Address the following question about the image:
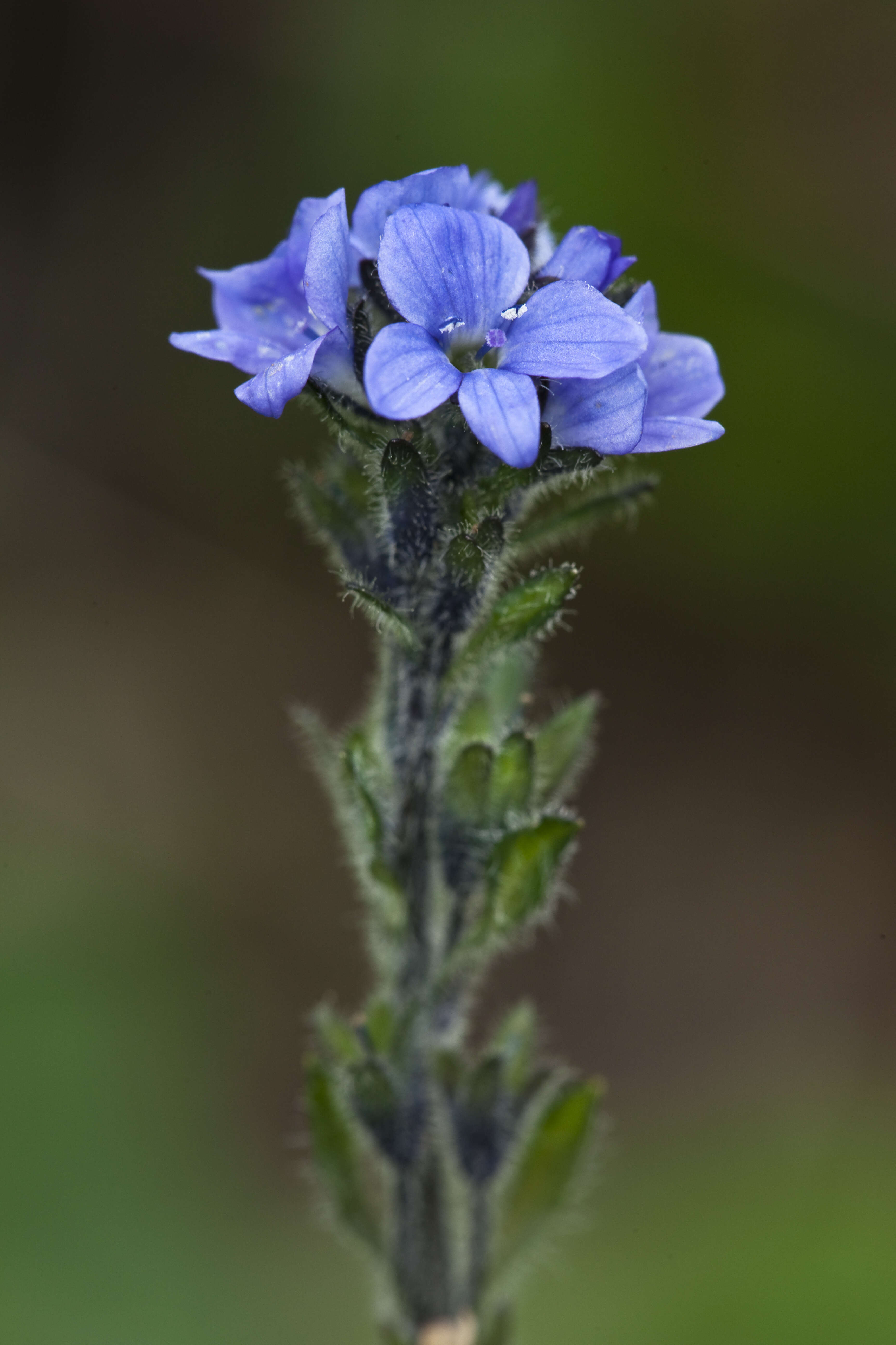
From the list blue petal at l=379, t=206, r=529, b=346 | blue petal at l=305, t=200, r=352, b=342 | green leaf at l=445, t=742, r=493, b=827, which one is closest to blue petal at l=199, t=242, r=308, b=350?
blue petal at l=305, t=200, r=352, b=342

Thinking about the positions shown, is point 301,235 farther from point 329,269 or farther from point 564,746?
point 564,746

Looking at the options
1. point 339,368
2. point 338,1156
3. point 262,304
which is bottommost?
point 338,1156

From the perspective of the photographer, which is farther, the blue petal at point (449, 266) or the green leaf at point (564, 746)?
the green leaf at point (564, 746)

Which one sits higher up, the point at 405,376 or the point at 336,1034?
the point at 405,376

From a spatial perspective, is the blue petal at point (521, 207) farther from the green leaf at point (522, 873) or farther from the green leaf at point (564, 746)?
the green leaf at point (522, 873)

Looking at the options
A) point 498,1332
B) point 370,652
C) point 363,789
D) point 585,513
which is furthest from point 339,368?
point 370,652

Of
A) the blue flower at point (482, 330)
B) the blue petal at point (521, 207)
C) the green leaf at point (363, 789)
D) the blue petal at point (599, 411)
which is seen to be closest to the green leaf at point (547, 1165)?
the green leaf at point (363, 789)
